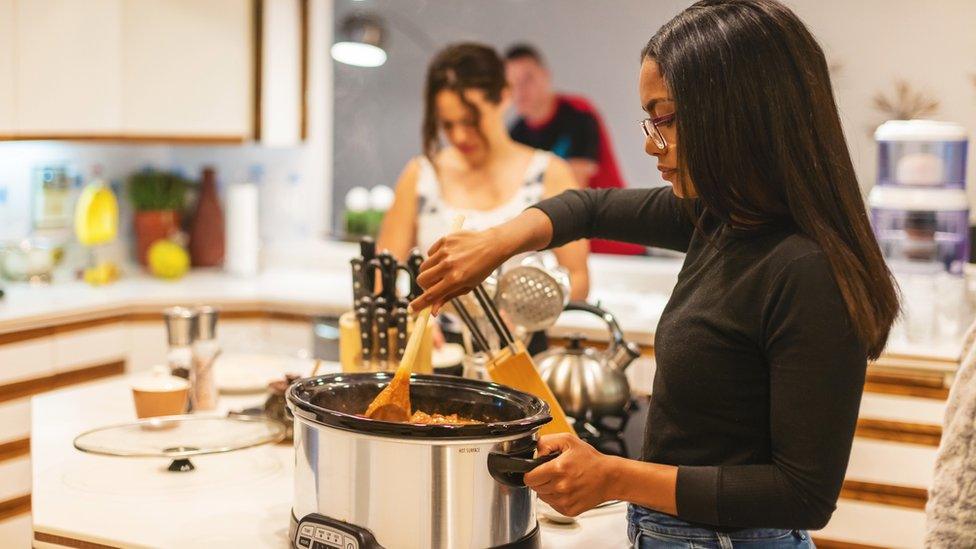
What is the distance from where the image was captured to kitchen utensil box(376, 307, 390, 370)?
1.79m

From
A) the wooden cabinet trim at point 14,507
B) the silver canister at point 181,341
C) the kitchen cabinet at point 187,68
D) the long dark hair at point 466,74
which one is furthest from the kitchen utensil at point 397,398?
the kitchen cabinet at point 187,68

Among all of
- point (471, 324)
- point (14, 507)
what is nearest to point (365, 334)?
point (471, 324)

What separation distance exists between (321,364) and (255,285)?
2.09 m

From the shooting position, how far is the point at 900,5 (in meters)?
3.67

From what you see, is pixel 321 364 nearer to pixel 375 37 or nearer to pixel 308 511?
pixel 308 511

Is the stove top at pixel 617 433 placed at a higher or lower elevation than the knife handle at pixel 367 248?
lower

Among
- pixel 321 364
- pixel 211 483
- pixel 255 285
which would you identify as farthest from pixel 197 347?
pixel 255 285

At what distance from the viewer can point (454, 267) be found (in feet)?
4.59

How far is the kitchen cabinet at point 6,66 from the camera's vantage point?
347 cm

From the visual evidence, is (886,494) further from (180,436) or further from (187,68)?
(187,68)

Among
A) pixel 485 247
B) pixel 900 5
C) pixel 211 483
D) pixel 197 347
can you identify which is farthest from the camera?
pixel 900 5

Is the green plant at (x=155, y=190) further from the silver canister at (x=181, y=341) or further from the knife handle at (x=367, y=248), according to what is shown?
the knife handle at (x=367, y=248)

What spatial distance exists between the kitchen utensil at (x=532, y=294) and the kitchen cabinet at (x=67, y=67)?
7.97ft

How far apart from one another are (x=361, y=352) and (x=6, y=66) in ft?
7.55
